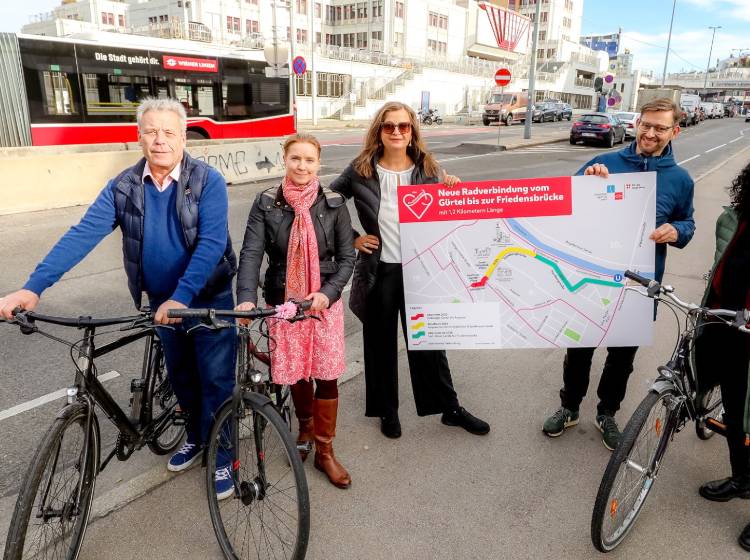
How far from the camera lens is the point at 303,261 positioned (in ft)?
9.15

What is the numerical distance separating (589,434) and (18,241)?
788 cm

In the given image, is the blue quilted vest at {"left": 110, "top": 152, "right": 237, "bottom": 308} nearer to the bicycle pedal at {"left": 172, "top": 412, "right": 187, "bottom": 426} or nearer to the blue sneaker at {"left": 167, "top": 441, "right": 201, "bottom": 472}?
the bicycle pedal at {"left": 172, "top": 412, "right": 187, "bottom": 426}

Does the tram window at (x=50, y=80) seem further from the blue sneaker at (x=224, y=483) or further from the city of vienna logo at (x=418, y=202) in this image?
the blue sneaker at (x=224, y=483)

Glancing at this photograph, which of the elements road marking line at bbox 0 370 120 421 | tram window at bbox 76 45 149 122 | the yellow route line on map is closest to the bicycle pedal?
road marking line at bbox 0 370 120 421

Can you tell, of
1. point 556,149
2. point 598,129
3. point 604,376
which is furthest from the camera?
point 598,129

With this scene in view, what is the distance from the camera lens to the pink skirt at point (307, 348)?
2.83 meters

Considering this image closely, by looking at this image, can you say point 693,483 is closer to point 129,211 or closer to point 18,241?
point 129,211

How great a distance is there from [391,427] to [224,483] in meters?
1.13

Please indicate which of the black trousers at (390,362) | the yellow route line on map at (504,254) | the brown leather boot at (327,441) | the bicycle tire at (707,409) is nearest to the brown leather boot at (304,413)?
the brown leather boot at (327,441)

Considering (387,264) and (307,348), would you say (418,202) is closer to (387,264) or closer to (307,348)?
(387,264)

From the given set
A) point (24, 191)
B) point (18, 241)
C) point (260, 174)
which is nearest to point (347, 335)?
point (18, 241)

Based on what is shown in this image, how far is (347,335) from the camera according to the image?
199 inches

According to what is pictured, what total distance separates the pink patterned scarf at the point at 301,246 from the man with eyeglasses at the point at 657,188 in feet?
5.27

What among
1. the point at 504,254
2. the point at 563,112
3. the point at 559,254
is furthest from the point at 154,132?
the point at 563,112
